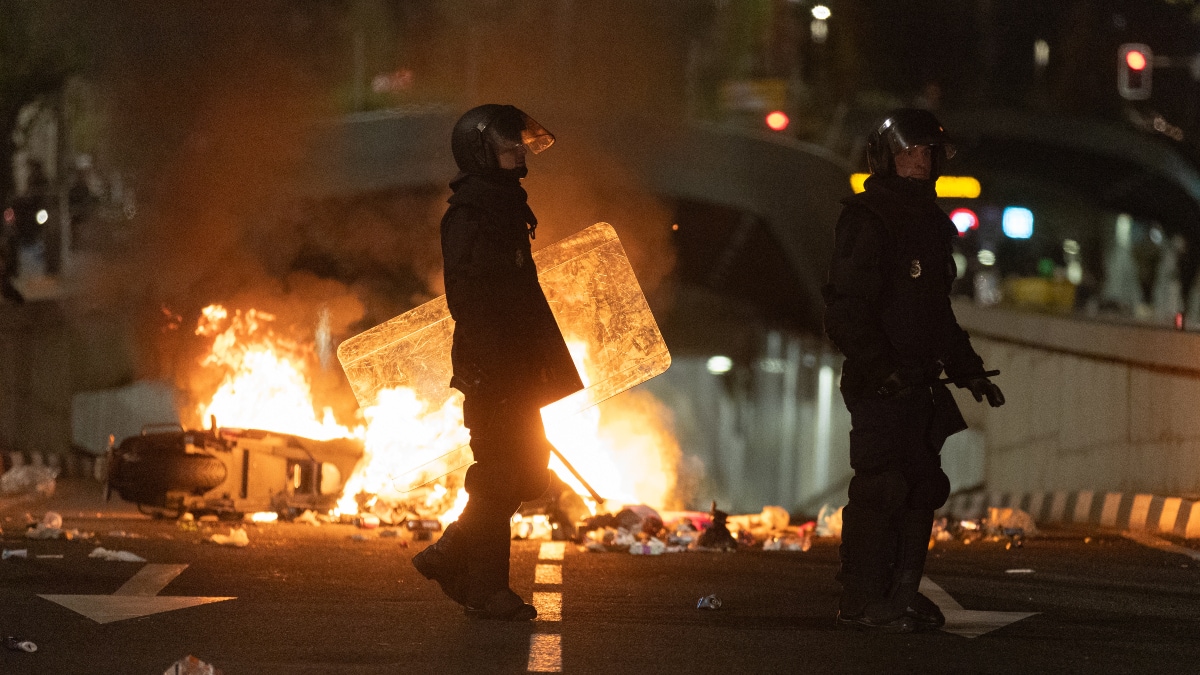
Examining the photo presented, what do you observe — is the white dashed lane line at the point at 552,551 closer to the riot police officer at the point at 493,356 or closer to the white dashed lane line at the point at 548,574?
the white dashed lane line at the point at 548,574

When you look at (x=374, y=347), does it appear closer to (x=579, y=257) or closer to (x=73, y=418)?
(x=579, y=257)

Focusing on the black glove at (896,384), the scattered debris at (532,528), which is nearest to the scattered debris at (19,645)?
the black glove at (896,384)

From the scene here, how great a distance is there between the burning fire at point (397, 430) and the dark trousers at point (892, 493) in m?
3.32

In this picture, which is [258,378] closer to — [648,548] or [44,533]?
[44,533]

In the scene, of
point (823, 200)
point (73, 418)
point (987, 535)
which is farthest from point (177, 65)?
point (987, 535)

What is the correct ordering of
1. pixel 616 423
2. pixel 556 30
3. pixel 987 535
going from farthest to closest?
1. pixel 556 30
2. pixel 616 423
3. pixel 987 535

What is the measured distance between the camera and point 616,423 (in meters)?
23.1

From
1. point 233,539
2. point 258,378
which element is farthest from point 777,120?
point 233,539

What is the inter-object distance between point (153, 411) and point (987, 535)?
1142cm

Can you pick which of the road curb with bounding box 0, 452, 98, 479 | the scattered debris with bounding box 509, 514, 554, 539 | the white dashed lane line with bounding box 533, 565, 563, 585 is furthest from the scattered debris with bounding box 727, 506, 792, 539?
the road curb with bounding box 0, 452, 98, 479

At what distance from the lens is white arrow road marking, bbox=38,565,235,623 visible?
668cm

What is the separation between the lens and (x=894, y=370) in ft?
21.0

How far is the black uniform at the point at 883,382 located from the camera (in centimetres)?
644

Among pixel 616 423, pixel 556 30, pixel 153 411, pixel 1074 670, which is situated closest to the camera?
pixel 1074 670
